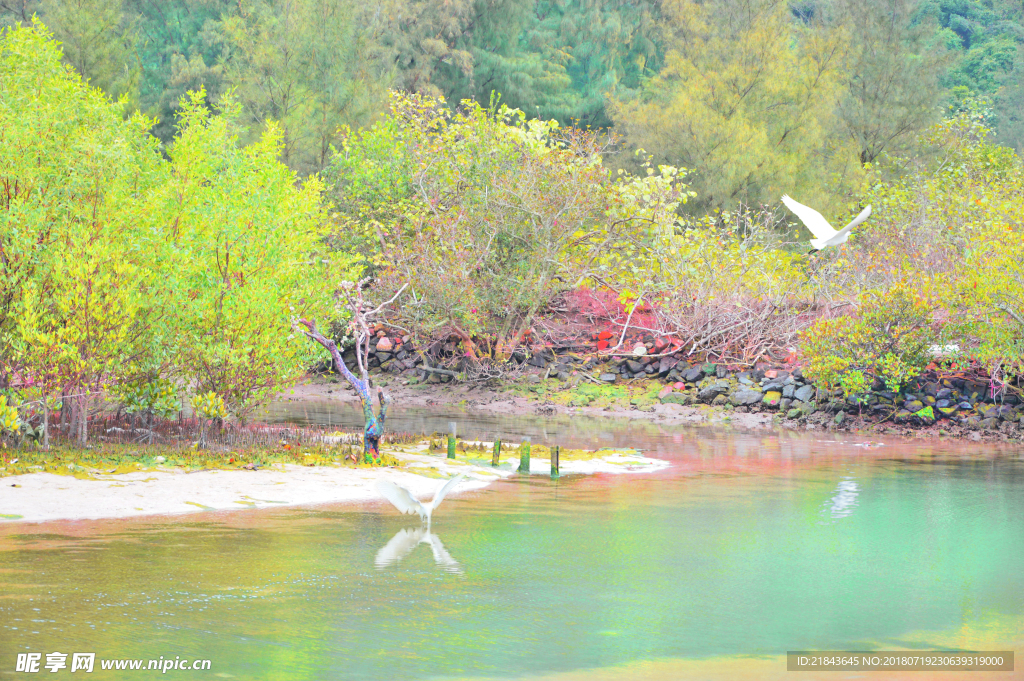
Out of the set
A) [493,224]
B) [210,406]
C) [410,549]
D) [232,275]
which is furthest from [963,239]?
[410,549]

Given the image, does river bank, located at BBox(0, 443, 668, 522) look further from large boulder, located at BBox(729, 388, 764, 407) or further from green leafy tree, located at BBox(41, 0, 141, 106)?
green leafy tree, located at BBox(41, 0, 141, 106)

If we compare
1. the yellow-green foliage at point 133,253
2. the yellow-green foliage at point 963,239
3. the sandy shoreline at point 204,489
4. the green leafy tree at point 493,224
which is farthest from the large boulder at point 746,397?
the yellow-green foliage at point 133,253

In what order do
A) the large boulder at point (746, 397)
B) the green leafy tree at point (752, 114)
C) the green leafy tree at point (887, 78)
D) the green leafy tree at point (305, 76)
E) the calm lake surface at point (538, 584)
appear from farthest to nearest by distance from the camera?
the green leafy tree at point (887, 78) → the green leafy tree at point (752, 114) → the green leafy tree at point (305, 76) → the large boulder at point (746, 397) → the calm lake surface at point (538, 584)


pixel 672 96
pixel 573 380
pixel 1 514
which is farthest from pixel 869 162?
pixel 1 514

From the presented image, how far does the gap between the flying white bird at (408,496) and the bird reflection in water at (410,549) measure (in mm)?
254

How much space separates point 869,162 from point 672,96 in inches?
324

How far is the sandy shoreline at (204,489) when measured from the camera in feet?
42.5

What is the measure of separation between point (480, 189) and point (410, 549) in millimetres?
19588

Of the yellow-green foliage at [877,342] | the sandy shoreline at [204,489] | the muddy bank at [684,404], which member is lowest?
the sandy shoreline at [204,489]

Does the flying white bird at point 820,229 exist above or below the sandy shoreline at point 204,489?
above

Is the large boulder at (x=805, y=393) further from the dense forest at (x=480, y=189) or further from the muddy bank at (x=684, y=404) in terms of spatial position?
the dense forest at (x=480, y=189)

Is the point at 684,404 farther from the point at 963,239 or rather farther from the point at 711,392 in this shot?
the point at 963,239

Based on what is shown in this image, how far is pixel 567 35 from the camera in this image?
52656mm

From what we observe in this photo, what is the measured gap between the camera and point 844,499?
15.8m
